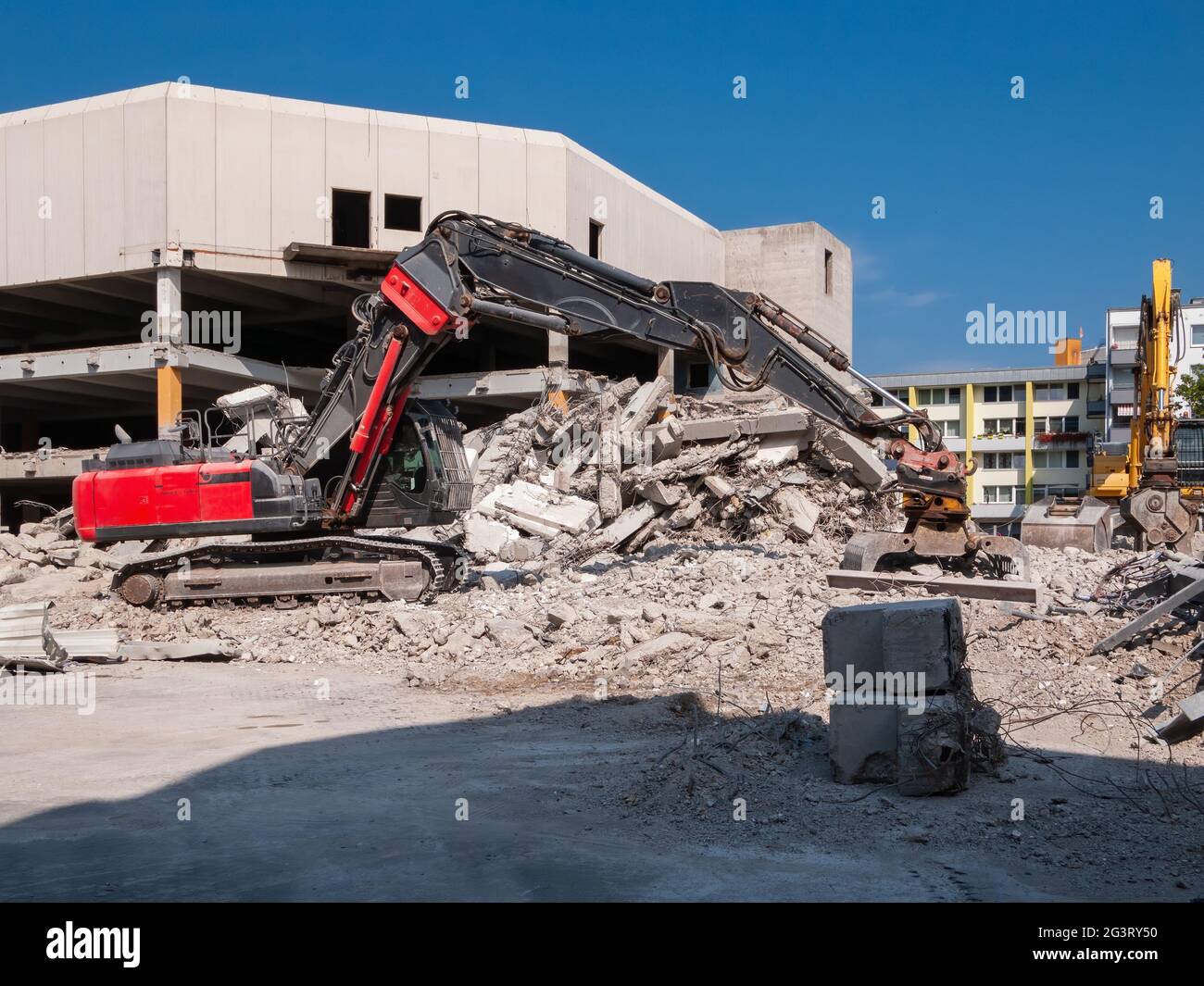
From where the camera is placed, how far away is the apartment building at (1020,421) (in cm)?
5588

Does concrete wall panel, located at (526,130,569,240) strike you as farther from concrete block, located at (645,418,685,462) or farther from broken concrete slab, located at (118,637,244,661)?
broken concrete slab, located at (118,637,244,661)

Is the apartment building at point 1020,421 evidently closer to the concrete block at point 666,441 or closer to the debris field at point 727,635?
the debris field at point 727,635

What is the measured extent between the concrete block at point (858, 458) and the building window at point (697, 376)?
574 inches

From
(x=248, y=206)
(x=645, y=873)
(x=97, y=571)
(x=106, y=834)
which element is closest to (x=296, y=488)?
(x=97, y=571)

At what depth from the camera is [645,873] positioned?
4.07 metres

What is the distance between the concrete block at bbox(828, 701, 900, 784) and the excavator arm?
5176mm

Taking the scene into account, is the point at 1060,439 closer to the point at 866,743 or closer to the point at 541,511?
the point at 541,511

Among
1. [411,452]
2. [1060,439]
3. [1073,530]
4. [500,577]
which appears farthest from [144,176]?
[1060,439]

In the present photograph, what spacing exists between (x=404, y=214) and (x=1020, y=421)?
42951 mm

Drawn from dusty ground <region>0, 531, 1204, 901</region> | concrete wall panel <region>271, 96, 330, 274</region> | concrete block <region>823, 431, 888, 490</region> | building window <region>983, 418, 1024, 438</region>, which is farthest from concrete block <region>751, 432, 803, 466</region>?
building window <region>983, 418, 1024, 438</region>

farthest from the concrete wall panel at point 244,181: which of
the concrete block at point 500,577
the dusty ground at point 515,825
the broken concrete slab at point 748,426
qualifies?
the dusty ground at point 515,825

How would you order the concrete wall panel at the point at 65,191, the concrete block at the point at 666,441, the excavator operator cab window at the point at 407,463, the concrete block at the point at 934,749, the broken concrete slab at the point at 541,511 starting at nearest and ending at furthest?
1. the concrete block at the point at 934,749
2. the excavator operator cab window at the point at 407,463
3. the broken concrete slab at the point at 541,511
4. the concrete block at the point at 666,441
5. the concrete wall panel at the point at 65,191

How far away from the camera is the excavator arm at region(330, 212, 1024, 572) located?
1032 centimetres

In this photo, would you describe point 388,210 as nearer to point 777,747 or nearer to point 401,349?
point 401,349
